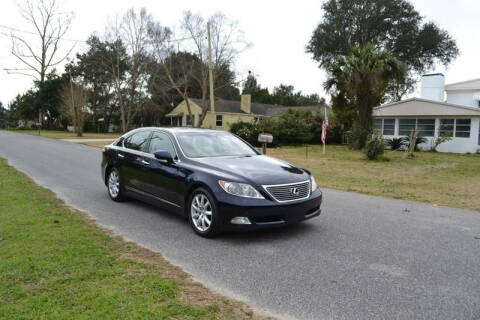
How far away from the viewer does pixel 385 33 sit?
40250 millimetres

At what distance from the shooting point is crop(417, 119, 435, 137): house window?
24.3 meters

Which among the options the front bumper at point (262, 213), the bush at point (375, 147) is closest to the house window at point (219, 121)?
the bush at point (375, 147)

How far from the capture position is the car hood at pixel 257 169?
499cm

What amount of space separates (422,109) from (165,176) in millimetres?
22740

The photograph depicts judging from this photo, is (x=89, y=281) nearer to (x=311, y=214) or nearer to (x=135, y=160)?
(x=311, y=214)

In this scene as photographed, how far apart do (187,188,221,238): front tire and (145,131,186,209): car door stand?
A: 0.28 meters

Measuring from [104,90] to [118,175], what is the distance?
5189 centimetres

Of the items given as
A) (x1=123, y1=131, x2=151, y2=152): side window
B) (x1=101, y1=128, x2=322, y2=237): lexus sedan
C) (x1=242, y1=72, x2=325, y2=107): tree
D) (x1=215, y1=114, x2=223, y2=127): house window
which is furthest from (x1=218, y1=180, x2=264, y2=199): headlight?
(x1=242, y1=72, x2=325, y2=107): tree

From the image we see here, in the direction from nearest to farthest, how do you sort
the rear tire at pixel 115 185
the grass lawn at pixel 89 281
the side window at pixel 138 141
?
1. the grass lawn at pixel 89 281
2. the side window at pixel 138 141
3. the rear tire at pixel 115 185

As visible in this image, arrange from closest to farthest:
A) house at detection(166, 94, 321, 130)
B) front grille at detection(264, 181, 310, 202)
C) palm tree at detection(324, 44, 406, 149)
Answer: front grille at detection(264, 181, 310, 202)
palm tree at detection(324, 44, 406, 149)
house at detection(166, 94, 321, 130)

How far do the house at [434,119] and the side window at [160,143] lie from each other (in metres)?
18.3

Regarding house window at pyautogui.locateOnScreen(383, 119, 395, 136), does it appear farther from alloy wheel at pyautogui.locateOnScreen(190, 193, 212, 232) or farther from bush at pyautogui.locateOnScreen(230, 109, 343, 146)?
alloy wheel at pyautogui.locateOnScreen(190, 193, 212, 232)

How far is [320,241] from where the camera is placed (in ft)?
16.5

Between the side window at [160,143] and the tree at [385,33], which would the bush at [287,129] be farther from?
the side window at [160,143]
